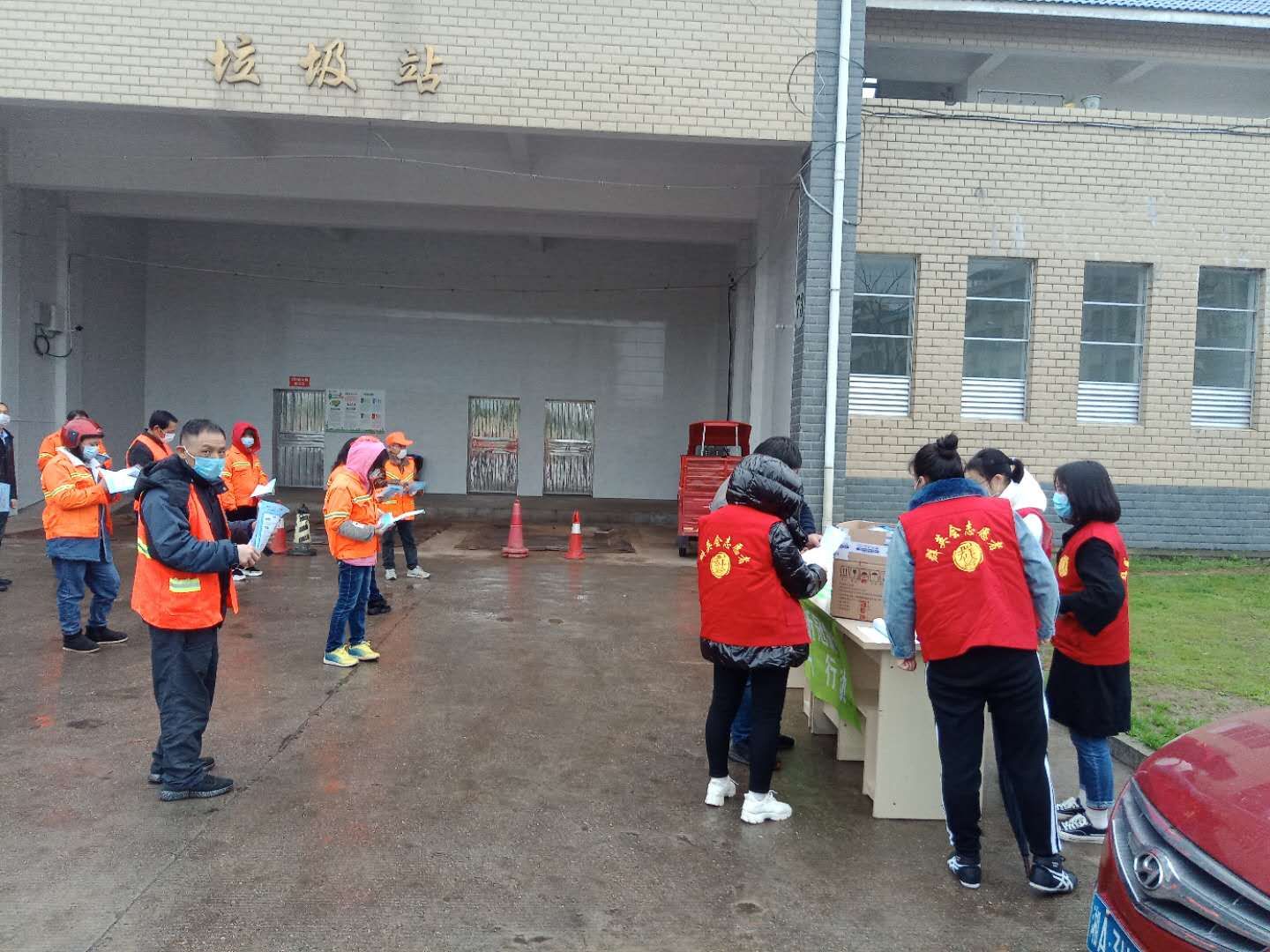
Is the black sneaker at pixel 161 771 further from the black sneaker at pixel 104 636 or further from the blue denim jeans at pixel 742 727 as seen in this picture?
the black sneaker at pixel 104 636

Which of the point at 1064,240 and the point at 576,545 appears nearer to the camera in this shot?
the point at 1064,240

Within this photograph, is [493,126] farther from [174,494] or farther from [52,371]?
[52,371]

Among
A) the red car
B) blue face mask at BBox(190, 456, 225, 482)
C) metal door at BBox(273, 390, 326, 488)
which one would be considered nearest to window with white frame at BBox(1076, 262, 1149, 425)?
the red car

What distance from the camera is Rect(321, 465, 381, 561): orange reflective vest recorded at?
689 cm

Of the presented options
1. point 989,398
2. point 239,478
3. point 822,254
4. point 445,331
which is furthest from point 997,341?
point 445,331

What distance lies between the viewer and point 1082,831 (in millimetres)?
4531

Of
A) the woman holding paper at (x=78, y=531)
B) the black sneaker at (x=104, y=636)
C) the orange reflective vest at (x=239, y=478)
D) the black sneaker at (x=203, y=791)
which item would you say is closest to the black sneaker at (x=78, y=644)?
the woman holding paper at (x=78, y=531)

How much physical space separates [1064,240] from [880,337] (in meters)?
2.57

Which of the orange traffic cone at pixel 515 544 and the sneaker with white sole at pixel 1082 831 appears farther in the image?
the orange traffic cone at pixel 515 544

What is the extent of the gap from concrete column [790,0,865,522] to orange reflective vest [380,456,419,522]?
4429mm

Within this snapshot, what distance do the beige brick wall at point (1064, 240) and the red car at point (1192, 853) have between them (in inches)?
347

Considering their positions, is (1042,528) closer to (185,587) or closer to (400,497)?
(185,587)

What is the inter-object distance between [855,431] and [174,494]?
8.78 metres

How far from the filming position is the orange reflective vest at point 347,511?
6891 millimetres
